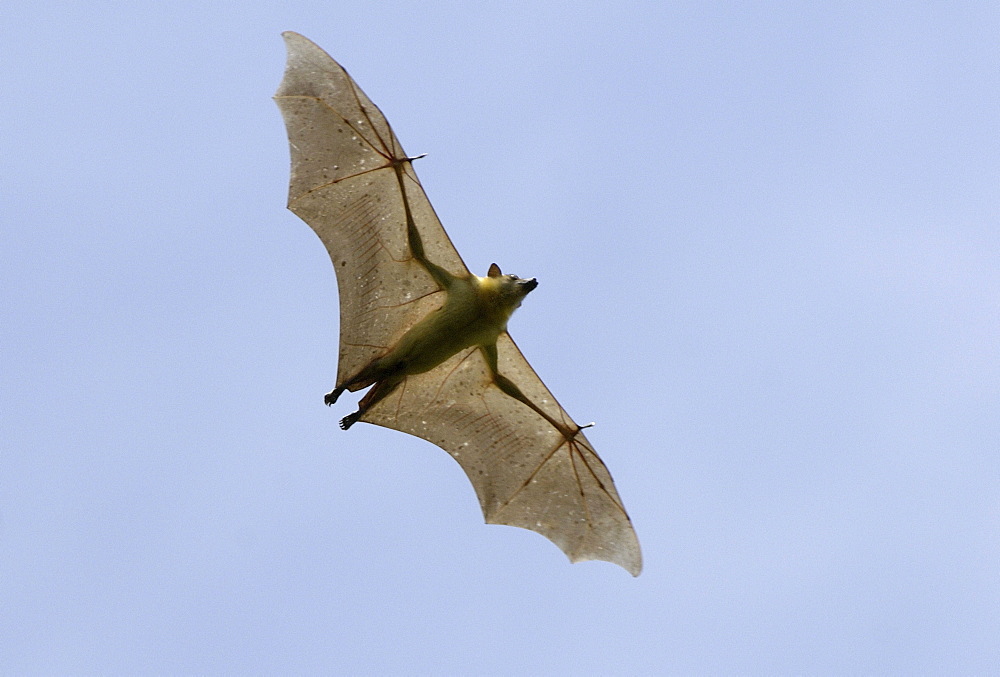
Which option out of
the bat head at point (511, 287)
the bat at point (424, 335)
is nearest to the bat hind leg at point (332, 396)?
the bat at point (424, 335)

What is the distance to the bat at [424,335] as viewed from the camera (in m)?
19.0

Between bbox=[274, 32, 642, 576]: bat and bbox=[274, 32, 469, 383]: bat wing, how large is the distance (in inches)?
0.8

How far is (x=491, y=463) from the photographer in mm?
20953

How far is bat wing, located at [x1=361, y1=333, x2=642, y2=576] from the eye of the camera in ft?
67.4

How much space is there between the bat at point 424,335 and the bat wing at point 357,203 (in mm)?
20

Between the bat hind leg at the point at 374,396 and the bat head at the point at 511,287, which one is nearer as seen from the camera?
the bat head at the point at 511,287

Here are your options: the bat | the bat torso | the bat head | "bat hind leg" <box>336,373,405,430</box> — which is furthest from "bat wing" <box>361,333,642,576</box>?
the bat head

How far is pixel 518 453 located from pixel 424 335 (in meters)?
2.66

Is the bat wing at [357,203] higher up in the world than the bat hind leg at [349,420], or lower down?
higher up

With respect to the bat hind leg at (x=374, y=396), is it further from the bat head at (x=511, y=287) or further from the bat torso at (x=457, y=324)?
the bat head at (x=511, y=287)

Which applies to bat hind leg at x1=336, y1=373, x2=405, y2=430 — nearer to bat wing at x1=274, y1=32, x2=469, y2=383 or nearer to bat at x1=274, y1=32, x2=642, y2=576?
bat at x1=274, y1=32, x2=642, y2=576

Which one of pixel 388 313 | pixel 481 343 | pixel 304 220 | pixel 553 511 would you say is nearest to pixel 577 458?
pixel 553 511

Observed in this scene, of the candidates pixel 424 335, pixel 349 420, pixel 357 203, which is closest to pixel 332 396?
pixel 349 420

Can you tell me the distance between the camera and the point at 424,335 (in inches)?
778
